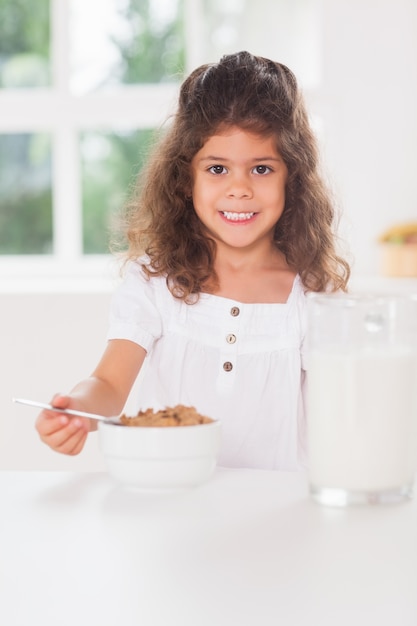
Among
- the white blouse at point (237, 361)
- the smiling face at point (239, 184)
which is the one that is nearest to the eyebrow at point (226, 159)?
the smiling face at point (239, 184)

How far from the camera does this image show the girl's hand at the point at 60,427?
1.04m

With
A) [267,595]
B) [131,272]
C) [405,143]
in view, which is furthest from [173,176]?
[405,143]

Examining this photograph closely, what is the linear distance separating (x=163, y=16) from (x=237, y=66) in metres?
1.61

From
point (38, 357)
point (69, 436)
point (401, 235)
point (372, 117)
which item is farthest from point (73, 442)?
point (372, 117)

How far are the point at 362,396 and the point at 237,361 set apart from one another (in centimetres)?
73

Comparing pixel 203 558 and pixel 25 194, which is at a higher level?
pixel 25 194

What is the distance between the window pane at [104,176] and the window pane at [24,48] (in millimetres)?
239

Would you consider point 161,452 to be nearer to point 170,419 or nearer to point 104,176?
point 170,419

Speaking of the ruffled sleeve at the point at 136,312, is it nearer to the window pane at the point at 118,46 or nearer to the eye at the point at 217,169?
the eye at the point at 217,169

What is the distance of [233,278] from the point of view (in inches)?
63.1

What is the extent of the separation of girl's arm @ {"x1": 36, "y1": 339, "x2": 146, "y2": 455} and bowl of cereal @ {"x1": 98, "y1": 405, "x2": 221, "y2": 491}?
0.16 meters

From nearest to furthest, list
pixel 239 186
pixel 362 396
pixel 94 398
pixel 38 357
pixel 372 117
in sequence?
1. pixel 362 396
2. pixel 94 398
3. pixel 239 186
4. pixel 38 357
5. pixel 372 117

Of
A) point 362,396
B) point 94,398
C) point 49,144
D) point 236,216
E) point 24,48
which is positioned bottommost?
point 94,398

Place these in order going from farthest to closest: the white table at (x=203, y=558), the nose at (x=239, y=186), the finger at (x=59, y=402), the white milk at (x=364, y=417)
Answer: the nose at (x=239, y=186) → the finger at (x=59, y=402) → the white milk at (x=364, y=417) → the white table at (x=203, y=558)
